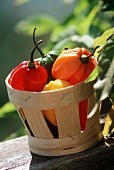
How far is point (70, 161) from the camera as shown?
0.95m

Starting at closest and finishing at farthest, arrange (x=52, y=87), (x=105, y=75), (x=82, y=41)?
(x=105, y=75) < (x=52, y=87) < (x=82, y=41)

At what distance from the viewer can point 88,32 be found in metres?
1.33

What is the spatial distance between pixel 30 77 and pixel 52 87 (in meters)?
0.05

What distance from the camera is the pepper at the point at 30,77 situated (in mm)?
925

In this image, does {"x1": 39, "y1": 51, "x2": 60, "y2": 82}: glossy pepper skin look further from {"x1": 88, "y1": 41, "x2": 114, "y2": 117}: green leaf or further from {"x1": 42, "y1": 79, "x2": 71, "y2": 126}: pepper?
{"x1": 88, "y1": 41, "x2": 114, "y2": 117}: green leaf

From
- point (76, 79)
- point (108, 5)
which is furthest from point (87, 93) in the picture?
point (108, 5)

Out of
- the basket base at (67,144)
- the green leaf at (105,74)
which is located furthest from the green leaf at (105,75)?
the basket base at (67,144)

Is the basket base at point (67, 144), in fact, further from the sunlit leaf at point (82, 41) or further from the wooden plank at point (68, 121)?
the sunlit leaf at point (82, 41)

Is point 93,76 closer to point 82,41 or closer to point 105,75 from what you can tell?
point 105,75

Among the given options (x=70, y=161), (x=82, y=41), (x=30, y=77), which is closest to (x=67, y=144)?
(x=70, y=161)

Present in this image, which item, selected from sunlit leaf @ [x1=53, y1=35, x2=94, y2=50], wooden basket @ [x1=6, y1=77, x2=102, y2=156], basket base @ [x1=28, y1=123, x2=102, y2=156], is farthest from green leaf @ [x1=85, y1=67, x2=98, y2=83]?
sunlit leaf @ [x1=53, y1=35, x2=94, y2=50]

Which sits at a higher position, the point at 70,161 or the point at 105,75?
the point at 105,75

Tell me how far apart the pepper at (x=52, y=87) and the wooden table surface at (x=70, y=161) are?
0.28ft

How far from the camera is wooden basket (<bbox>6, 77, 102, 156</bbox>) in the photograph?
0.90 metres
